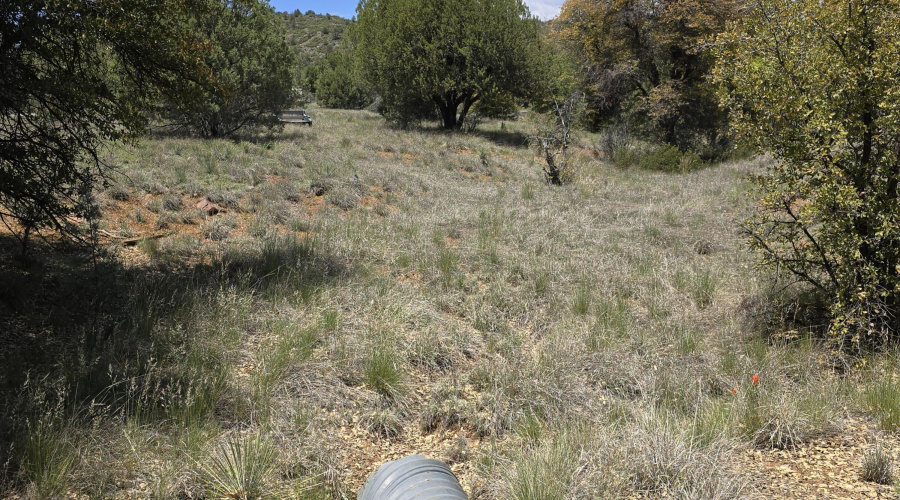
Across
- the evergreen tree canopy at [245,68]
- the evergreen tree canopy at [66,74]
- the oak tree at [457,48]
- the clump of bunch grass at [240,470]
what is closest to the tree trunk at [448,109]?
the oak tree at [457,48]

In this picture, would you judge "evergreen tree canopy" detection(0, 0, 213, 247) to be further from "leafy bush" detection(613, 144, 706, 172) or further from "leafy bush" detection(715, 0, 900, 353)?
"leafy bush" detection(613, 144, 706, 172)

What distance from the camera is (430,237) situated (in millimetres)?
7977

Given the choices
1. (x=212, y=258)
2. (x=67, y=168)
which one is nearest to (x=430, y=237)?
(x=212, y=258)

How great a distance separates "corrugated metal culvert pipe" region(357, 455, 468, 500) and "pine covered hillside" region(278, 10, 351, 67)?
70759 millimetres

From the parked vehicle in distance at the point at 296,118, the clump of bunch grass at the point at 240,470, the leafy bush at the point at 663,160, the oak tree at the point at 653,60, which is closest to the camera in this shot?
the clump of bunch grass at the point at 240,470

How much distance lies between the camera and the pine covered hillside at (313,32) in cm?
7362

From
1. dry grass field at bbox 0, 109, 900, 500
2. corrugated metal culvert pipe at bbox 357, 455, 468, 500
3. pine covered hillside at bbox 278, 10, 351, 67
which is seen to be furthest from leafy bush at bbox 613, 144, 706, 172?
pine covered hillside at bbox 278, 10, 351, 67

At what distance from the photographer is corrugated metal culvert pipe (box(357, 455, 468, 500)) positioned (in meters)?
2.46

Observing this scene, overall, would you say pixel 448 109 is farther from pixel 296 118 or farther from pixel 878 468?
pixel 878 468

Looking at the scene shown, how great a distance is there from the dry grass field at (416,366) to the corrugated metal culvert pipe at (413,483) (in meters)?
0.45

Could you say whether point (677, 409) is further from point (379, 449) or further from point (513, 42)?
point (513, 42)

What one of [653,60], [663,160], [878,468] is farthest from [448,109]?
[878,468]

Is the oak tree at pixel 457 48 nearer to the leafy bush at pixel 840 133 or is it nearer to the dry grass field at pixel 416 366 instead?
the dry grass field at pixel 416 366

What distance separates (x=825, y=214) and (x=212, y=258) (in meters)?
6.58
